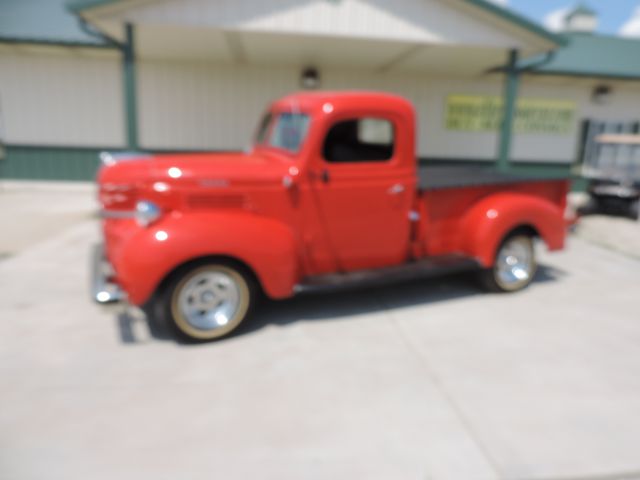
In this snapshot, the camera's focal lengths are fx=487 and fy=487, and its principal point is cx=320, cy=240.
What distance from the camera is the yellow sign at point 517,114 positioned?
1190cm

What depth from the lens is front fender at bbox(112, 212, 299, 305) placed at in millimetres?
3482

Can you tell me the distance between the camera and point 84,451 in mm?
2539

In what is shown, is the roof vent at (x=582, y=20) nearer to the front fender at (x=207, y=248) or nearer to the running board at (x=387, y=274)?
the running board at (x=387, y=274)

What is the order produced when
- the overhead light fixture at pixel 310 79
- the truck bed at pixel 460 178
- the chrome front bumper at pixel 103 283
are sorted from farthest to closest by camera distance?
the overhead light fixture at pixel 310 79, the truck bed at pixel 460 178, the chrome front bumper at pixel 103 283

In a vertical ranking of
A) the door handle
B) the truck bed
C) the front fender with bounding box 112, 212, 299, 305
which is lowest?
the front fender with bounding box 112, 212, 299, 305

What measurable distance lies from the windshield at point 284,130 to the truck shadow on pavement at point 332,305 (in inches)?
57.8

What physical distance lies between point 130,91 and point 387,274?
5.69 m

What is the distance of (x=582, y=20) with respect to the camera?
16172mm

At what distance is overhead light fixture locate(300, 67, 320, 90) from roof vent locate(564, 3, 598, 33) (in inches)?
394

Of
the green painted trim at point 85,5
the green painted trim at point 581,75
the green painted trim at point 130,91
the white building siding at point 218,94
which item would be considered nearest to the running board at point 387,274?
the green painted trim at point 130,91

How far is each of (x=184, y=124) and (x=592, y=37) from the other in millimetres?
12009

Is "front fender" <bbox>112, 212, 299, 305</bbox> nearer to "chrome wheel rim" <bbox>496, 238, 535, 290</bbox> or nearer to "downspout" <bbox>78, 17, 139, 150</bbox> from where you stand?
"chrome wheel rim" <bbox>496, 238, 535, 290</bbox>

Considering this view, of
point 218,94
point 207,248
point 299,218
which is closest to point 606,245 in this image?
point 299,218

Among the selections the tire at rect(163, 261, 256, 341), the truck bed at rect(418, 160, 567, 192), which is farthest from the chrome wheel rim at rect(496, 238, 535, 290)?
the tire at rect(163, 261, 256, 341)
